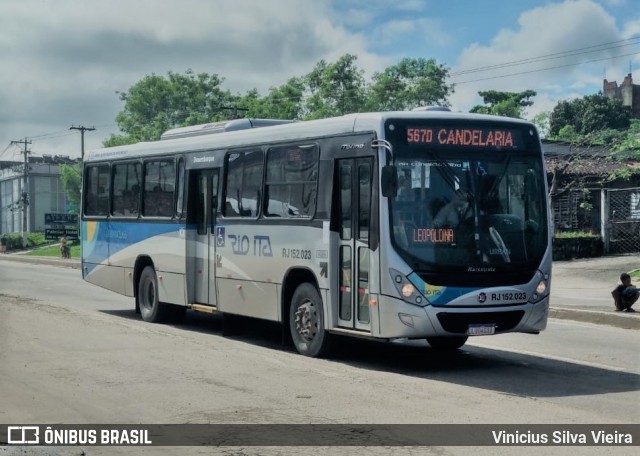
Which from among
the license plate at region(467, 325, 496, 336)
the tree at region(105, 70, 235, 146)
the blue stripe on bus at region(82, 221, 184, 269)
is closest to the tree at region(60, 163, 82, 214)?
the tree at region(105, 70, 235, 146)

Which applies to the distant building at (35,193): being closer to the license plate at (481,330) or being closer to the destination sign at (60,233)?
the destination sign at (60,233)

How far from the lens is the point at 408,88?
76.8m

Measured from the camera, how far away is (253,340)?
609 inches

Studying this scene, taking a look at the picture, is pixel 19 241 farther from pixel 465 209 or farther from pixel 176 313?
pixel 465 209

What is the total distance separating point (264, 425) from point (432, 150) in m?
4.93

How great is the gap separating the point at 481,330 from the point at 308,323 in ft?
8.47

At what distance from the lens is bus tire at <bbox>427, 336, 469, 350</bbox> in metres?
13.9

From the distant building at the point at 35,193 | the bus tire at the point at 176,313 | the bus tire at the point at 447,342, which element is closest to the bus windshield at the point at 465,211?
the bus tire at the point at 447,342

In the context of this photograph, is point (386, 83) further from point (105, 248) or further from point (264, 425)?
point (264, 425)

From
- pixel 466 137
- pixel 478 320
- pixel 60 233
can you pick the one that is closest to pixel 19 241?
pixel 60 233

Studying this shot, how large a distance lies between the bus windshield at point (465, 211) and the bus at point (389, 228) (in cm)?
1

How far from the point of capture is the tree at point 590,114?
274 feet

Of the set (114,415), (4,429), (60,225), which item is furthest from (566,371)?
(60,225)

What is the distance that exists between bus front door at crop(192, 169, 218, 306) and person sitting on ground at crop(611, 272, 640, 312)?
8044mm
